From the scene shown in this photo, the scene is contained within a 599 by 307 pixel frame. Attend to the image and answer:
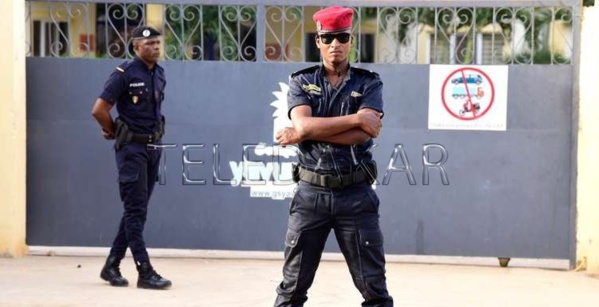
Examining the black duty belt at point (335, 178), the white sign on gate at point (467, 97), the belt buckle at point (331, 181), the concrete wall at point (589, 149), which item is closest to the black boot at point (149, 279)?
the black duty belt at point (335, 178)

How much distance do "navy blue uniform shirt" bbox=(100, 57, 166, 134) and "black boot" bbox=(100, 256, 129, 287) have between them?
3.12ft

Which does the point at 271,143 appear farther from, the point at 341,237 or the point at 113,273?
the point at 341,237

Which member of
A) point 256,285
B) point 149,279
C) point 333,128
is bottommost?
point 256,285

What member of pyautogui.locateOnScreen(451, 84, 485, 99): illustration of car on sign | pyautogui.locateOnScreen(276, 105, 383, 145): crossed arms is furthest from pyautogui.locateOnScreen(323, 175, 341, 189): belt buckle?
pyautogui.locateOnScreen(451, 84, 485, 99): illustration of car on sign

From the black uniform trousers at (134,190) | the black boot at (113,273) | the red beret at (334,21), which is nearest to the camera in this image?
the red beret at (334,21)

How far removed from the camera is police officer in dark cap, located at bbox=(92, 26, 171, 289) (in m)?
7.86

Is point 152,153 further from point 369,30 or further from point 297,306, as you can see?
point 369,30

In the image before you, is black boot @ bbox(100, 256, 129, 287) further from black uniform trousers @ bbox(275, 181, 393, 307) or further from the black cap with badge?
black uniform trousers @ bbox(275, 181, 393, 307)

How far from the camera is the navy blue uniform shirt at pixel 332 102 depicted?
580cm

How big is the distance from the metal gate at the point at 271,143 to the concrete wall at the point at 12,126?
0.50ft

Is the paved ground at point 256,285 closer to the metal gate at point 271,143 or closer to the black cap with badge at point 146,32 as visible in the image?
the metal gate at point 271,143

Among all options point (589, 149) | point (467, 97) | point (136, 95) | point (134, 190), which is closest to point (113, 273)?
point (134, 190)

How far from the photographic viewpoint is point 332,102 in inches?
231

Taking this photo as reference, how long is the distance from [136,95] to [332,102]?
2.46 meters
